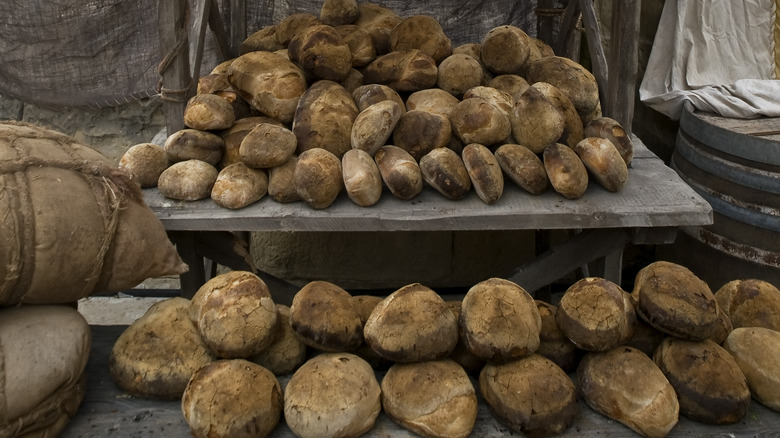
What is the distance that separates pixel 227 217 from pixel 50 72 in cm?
229

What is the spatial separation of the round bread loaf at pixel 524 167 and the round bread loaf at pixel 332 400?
1.16 meters

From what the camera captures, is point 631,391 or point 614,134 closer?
point 631,391

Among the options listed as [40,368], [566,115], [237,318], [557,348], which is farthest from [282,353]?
[566,115]

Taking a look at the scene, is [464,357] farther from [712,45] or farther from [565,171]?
[712,45]

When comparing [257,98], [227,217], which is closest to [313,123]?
[257,98]

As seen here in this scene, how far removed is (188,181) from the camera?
265 cm

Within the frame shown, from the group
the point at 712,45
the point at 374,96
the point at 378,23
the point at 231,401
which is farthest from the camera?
the point at 712,45

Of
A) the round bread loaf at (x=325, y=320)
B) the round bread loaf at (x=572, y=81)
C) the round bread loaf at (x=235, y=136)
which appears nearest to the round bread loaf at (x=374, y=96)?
the round bread loaf at (x=235, y=136)

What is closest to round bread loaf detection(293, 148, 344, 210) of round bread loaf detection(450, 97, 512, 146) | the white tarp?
round bread loaf detection(450, 97, 512, 146)

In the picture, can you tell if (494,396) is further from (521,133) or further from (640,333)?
(521,133)

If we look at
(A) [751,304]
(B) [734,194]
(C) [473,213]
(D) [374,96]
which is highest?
(D) [374,96]

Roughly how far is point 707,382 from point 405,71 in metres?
1.79

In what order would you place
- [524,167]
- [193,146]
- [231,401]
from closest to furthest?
[231,401] < [524,167] < [193,146]

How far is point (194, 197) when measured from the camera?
8.70 ft
